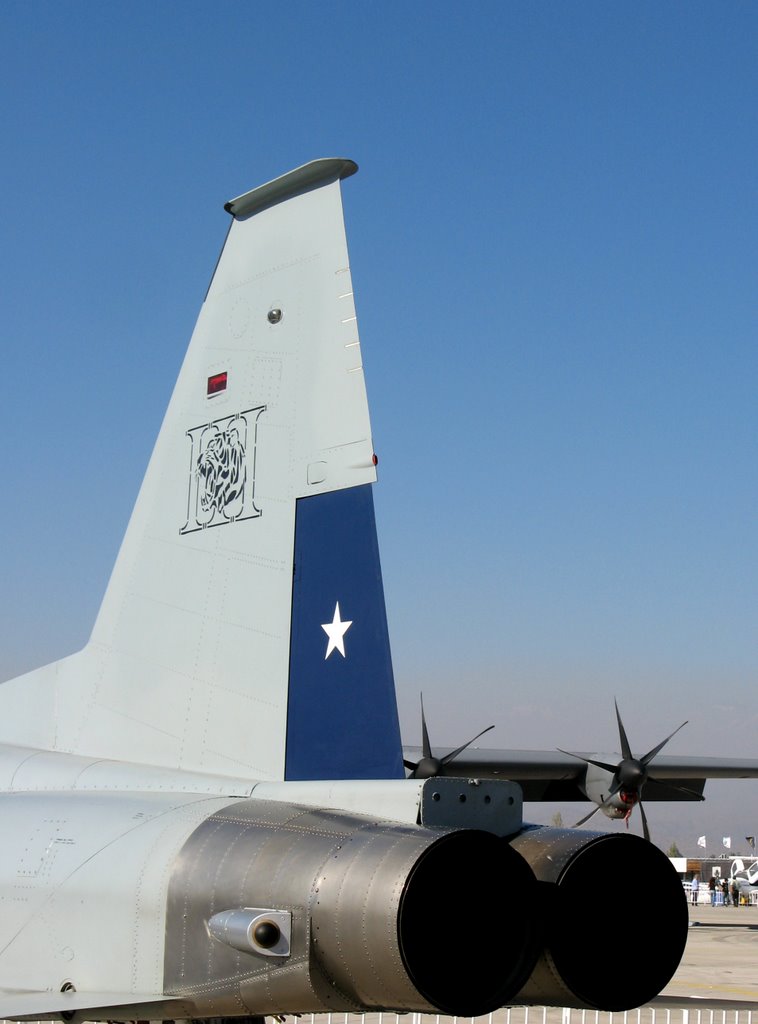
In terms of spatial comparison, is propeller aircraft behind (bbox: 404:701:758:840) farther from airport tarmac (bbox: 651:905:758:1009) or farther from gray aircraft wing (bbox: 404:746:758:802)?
airport tarmac (bbox: 651:905:758:1009)

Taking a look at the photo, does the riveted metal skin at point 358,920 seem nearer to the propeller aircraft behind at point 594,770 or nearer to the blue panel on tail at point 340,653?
the blue panel on tail at point 340,653

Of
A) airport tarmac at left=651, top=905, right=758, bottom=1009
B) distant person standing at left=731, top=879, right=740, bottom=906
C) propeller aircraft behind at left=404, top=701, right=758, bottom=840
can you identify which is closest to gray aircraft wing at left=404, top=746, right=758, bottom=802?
propeller aircraft behind at left=404, top=701, right=758, bottom=840

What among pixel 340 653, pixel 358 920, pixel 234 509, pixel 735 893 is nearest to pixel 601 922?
pixel 358 920

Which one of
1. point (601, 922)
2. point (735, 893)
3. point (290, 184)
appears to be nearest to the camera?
point (601, 922)

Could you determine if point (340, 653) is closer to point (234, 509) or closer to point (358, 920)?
point (234, 509)

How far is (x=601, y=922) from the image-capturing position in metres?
5.19

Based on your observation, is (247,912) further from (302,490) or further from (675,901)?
(302,490)

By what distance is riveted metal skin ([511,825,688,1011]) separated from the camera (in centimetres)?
509

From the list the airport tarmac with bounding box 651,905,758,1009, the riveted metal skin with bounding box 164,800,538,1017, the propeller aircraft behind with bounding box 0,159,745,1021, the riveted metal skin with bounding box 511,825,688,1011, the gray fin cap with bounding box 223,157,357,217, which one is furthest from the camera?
the airport tarmac with bounding box 651,905,758,1009

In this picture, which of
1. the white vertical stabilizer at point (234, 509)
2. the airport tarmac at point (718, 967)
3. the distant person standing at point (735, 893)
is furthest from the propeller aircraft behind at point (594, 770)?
the distant person standing at point (735, 893)

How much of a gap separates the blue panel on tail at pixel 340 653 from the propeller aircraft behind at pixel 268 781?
0.01m

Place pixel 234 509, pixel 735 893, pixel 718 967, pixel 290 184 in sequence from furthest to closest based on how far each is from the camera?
pixel 735 893
pixel 718 967
pixel 290 184
pixel 234 509

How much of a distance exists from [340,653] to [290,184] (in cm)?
295

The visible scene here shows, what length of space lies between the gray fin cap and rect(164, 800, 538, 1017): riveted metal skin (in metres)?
3.76
